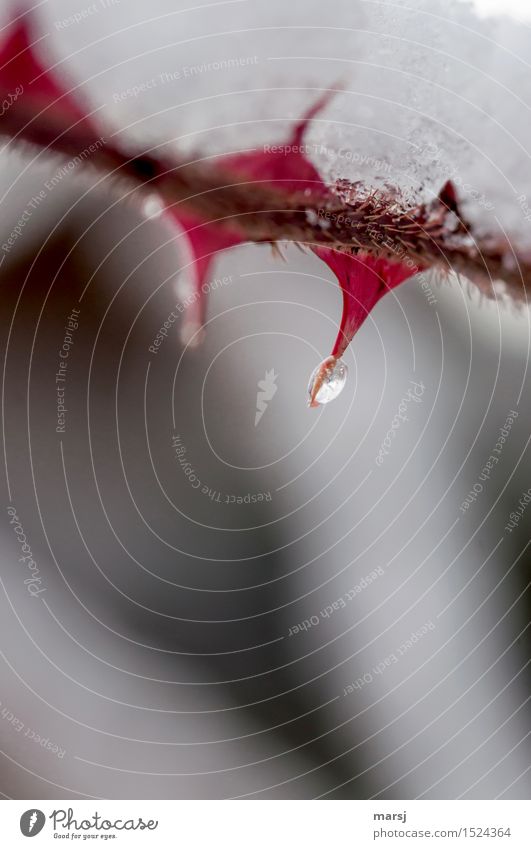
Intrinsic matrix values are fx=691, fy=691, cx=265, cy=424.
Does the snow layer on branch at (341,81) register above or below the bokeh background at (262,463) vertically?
above

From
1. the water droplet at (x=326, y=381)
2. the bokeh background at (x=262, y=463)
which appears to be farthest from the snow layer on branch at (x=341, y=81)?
the water droplet at (x=326, y=381)

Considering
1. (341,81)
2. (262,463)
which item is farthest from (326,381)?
(341,81)

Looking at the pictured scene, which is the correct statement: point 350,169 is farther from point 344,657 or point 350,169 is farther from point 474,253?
point 344,657

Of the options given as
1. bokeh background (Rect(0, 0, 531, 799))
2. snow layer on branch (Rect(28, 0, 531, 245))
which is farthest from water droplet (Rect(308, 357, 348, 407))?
snow layer on branch (Rect(28, 0, 531, 245))

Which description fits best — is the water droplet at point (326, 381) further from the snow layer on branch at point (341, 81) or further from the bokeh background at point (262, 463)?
the snow layer on branch at point (341, 81)

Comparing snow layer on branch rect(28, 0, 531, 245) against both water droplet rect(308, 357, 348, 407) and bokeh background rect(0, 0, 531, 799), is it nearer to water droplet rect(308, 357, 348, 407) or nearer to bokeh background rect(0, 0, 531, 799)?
bokeh background rect(0, 0, 531, 799)
